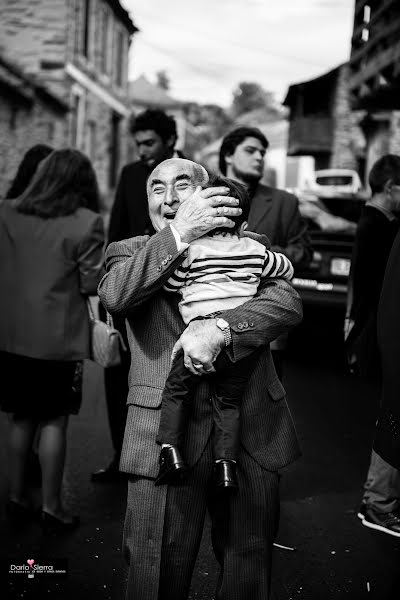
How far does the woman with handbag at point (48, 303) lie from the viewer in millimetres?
4012

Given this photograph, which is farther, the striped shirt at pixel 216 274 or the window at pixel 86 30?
the window at pixel 86 30

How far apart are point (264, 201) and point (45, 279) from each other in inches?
56.5

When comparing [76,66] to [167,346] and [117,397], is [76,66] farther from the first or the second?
[167,346]

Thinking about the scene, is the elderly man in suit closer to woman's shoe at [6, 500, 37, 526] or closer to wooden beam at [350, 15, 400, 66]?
woman's shoe at [6, 500, 37, 526]

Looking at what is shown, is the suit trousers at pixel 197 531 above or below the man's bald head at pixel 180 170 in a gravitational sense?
below

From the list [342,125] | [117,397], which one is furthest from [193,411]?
[342,125]

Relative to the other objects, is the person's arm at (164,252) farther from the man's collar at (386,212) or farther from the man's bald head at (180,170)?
the man's collar at (386,212)

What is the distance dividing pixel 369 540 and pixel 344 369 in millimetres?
4845

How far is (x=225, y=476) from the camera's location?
249 cm

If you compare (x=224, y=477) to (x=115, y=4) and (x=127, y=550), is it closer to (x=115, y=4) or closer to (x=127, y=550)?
(x=127, y=550)

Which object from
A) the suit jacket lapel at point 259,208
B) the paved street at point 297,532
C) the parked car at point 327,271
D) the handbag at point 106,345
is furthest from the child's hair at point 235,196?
the parked car at point 327,271

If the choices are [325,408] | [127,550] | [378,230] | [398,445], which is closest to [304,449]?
[325,408]

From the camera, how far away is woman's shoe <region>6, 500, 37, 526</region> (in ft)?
13.6

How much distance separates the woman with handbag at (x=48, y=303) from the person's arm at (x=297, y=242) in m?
1.21
